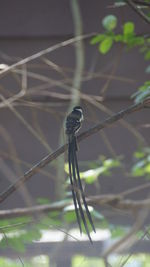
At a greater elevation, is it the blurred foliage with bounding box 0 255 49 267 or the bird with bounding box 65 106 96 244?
the bird with bounding box 65 106 96 244

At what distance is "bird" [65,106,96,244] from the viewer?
1930mm

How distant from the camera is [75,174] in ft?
7.31

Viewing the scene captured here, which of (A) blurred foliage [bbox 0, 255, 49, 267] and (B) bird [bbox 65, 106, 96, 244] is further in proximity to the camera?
(B) bird [bbox 65, 106, 96, 244]

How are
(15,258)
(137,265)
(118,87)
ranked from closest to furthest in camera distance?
(137,265), (15,258), (118,87)

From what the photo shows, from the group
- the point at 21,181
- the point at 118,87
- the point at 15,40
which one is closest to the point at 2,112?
the point at 15,40

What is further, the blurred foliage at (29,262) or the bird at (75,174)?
the bird at (75,174)

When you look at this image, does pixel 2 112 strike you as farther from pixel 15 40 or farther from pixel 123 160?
pixel 123 160

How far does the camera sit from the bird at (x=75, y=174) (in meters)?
1.93

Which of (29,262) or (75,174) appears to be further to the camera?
(75,174)

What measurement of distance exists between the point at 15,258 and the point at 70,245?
0.24m

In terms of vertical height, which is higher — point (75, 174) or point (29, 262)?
point (75, 174)

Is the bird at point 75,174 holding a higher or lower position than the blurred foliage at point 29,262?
higher

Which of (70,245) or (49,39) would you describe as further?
(49,39)

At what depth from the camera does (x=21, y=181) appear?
175 centimetres
